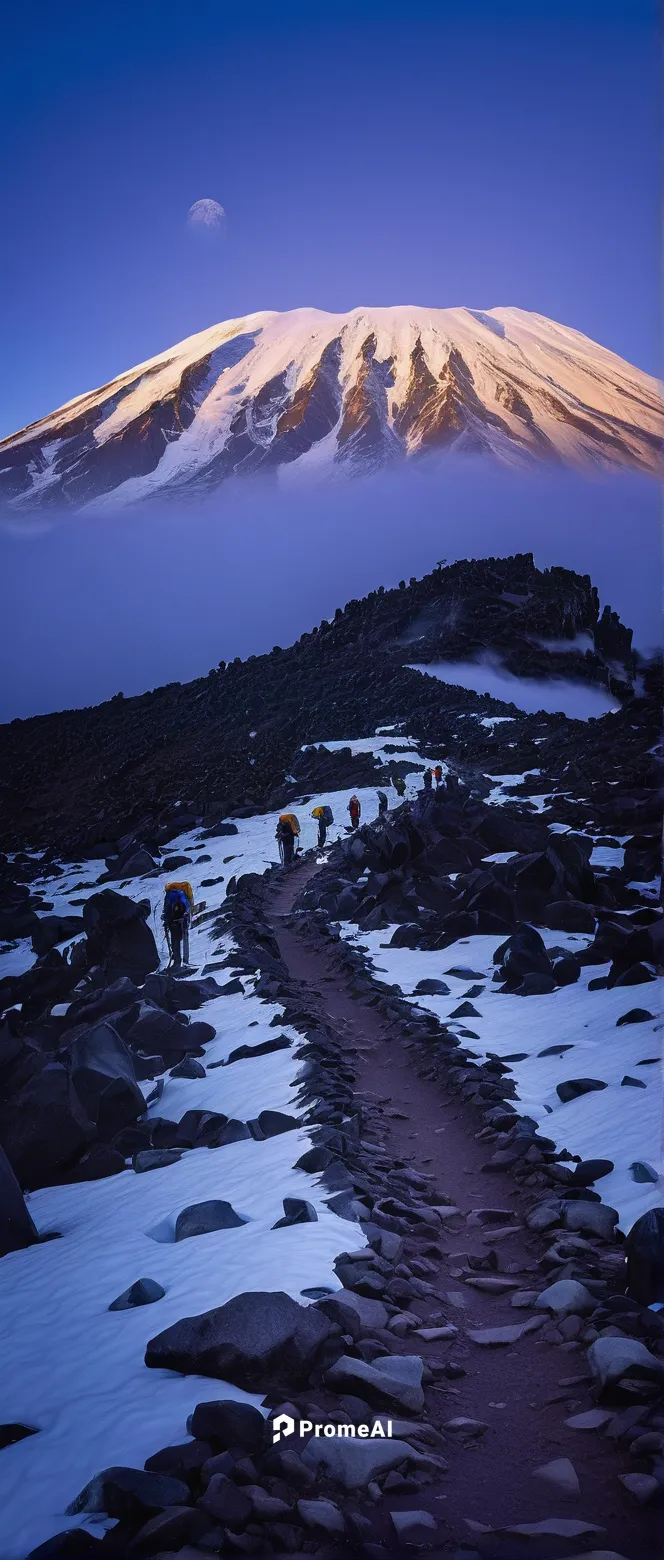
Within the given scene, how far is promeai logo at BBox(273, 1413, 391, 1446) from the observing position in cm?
312

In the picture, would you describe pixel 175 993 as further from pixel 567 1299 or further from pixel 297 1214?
pixel 567 1299

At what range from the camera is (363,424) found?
198 meters

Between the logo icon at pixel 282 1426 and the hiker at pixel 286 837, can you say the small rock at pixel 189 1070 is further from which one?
the hiker at pixel 286 837

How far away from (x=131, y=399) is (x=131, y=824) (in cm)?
18441

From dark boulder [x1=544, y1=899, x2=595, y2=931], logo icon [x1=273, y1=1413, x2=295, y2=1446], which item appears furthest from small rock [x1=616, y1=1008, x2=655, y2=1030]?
logo icon [x1=273, y1=1413, x2=295, y2=1446]

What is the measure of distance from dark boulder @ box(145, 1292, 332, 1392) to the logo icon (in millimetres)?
420

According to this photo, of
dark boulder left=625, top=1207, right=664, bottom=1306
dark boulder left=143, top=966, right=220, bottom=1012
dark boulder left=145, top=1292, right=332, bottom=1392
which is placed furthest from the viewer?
dark boulder left=143, top=966, right=220, bottom=1012

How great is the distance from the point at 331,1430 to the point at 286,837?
2124 cm

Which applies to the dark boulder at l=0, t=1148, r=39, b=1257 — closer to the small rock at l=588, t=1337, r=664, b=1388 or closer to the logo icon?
the logo icon

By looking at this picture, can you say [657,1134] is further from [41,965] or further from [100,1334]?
[41,965]

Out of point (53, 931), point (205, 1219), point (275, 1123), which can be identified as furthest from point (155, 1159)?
point (53, 931)

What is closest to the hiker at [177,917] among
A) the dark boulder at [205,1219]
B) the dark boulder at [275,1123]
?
the dark boulder at [275,1123]

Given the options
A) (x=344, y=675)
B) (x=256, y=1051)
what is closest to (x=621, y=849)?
(x=256, y=1051)

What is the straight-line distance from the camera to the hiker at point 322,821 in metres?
27.8
